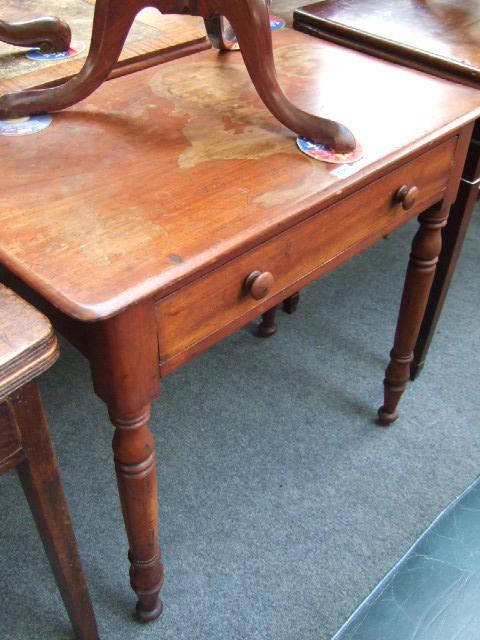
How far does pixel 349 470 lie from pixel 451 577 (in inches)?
26.8

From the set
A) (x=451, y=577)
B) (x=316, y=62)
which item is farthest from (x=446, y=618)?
(x=316, y=62)

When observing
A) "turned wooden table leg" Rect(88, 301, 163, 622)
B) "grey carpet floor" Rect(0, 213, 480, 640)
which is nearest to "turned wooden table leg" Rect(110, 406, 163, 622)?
"turned wooden table leg" Rect(88, 301, 163, 622)

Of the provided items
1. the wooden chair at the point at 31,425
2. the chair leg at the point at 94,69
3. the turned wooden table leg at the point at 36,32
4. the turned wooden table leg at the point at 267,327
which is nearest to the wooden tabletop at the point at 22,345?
the wooden chair at the point at 31,425

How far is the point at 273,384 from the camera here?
4.90 feet

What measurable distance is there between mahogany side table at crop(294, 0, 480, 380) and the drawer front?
0.21m

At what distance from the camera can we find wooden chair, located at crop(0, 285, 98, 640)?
23.6 inches

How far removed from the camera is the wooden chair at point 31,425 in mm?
599

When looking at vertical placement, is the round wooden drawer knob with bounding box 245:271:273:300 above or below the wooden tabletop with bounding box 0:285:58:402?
below

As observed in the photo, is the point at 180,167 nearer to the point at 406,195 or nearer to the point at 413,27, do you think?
the point at 406,195

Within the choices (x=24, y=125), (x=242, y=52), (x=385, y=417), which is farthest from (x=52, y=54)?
(x=385, y=417)

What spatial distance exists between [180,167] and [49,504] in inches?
16.9

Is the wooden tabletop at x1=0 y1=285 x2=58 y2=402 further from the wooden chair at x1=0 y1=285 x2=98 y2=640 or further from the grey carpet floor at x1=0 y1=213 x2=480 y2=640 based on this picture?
the grey carpet floor at x1=0 y1=213 x2=480 y2=640

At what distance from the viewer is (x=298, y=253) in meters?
0.83

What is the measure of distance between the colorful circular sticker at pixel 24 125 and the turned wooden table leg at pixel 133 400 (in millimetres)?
350
